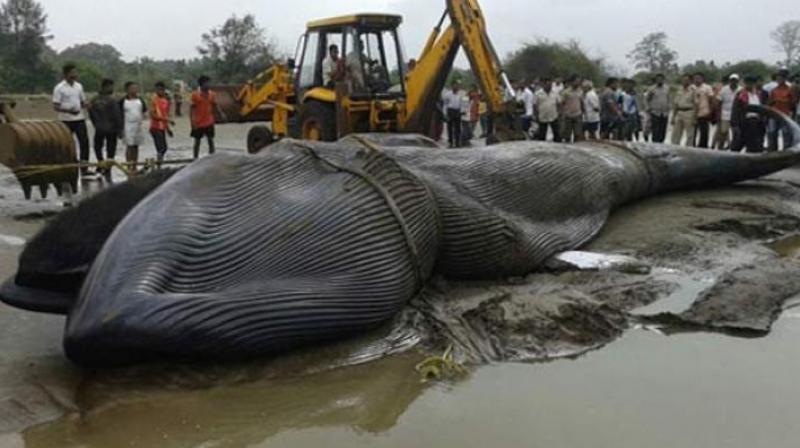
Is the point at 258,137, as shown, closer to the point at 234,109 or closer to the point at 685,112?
the point at 234,109

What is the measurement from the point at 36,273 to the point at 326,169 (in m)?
1.74

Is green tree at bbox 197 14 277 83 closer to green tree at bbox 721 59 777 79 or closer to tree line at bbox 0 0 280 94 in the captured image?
tree line at bbox 0 0 280 94

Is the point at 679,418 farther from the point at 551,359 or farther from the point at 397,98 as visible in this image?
the point at 397,98

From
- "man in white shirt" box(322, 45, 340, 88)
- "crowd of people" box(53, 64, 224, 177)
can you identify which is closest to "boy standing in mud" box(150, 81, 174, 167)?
"crowd of people" box(53, 64, 224, 177)

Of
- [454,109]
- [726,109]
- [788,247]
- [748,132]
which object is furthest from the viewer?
[454,109]

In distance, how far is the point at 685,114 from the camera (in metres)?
16.9

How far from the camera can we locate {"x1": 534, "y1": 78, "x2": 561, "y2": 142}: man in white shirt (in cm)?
1827

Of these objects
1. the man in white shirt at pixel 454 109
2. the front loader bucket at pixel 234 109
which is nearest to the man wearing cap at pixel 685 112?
the man in white shirt at pixel 454 109

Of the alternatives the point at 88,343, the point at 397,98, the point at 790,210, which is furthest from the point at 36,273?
Result: the point at 397,98

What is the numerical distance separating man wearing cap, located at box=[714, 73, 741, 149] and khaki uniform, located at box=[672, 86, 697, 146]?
485 millimetres

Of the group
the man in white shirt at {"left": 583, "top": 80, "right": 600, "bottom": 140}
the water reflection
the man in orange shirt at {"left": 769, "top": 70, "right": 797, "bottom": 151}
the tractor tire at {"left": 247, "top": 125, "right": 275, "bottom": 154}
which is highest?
the man in orange shirt at {"left": 769, "top": 70, "right": 797, "bottom": 151}

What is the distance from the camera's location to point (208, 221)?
458cm

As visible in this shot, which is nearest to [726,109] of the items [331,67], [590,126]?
[590,126]

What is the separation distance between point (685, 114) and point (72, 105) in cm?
1101
